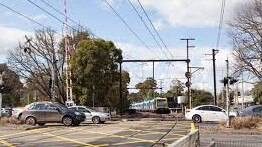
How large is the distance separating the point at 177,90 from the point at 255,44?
8904 cm

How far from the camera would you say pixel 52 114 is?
37.9 metres

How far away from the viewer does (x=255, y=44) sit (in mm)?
47719

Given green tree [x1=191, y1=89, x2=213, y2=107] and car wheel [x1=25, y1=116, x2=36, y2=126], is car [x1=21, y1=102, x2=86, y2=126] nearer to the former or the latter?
car wheel [x1=25, y1=116, x2=36, y2=126]

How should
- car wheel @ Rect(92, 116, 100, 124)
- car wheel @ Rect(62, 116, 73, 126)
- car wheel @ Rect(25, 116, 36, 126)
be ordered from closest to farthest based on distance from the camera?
car wheel @ Rect(25, 116, 36, 126) → car wheel @ Rect(62, 116, 73, 126) → car wheel @ Rect(92, 116, 100, 124)

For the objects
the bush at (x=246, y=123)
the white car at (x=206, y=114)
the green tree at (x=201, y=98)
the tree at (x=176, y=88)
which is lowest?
the bush at (x=246, y=123)

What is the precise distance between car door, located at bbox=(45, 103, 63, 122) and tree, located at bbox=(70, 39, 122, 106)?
2128cm

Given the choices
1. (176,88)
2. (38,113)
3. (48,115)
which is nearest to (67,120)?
(48,115)

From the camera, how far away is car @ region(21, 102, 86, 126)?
37.8m

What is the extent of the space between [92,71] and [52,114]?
73.0 ft

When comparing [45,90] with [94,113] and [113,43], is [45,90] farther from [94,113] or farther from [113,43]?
[94,113]

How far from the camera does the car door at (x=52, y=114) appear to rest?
37875mm

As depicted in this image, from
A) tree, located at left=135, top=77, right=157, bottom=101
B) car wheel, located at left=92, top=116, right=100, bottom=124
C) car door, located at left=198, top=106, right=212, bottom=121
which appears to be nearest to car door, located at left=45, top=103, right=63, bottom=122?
car wheel, located at left=92, top=116, right=100, bottom=124

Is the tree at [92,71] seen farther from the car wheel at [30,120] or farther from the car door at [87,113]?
the car wheel at [30,120]

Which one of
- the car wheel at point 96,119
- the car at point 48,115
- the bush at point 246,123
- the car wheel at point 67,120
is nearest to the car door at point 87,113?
the car wheel at point 96,119
